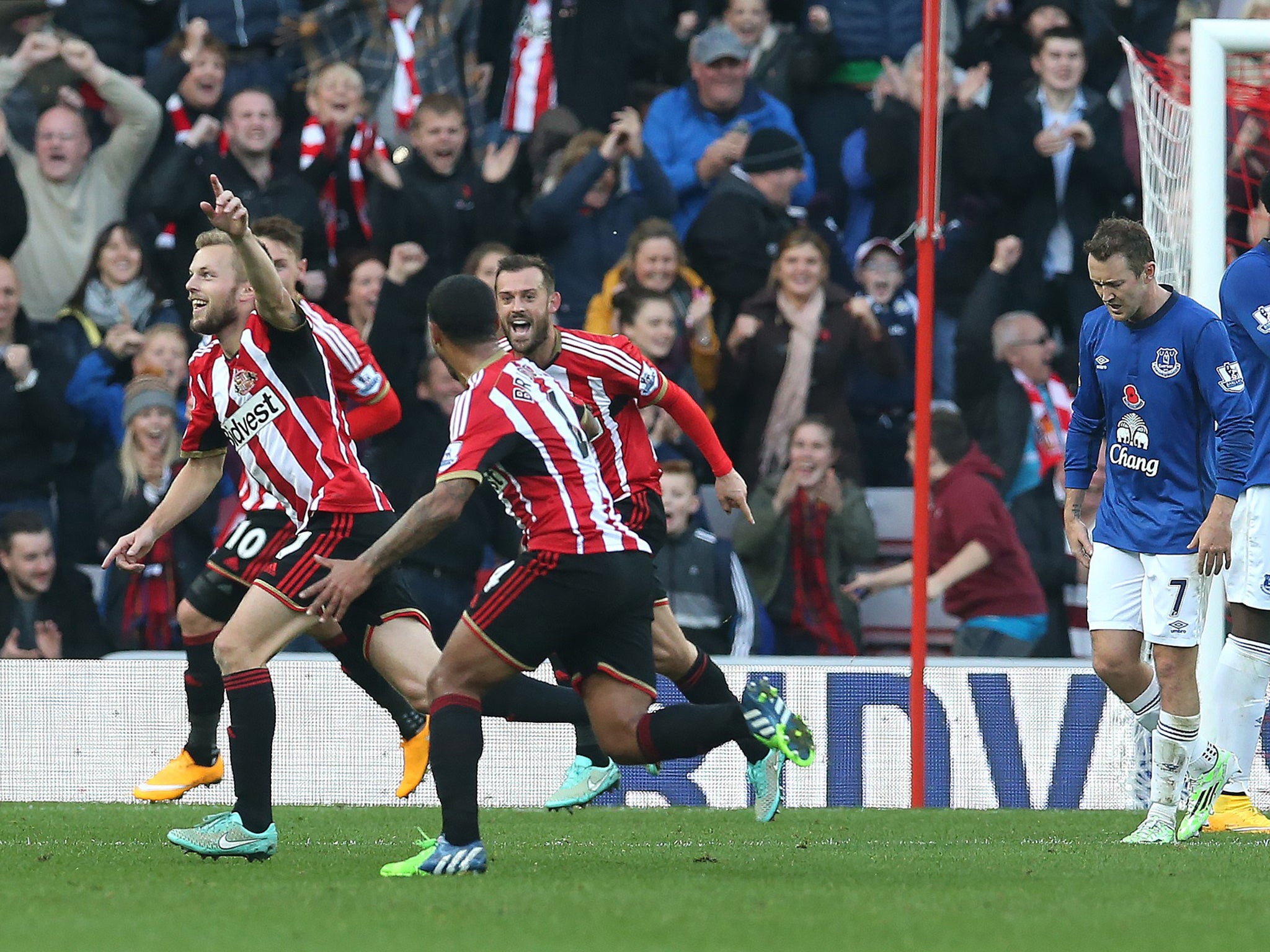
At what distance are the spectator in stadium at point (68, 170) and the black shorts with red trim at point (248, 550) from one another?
17.1 ft

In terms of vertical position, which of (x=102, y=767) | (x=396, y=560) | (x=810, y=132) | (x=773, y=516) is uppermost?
(x=810, y=132)

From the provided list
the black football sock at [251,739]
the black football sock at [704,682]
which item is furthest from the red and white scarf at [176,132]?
the black football sock at [251,739]

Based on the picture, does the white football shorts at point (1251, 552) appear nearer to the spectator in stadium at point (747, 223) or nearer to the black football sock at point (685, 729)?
the black football sock at point (685, 729)

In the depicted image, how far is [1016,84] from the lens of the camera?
11.1m

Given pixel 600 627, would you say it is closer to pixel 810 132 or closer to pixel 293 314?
pixel 293 314

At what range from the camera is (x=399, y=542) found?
4961 mm

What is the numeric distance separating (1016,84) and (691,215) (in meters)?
2.25

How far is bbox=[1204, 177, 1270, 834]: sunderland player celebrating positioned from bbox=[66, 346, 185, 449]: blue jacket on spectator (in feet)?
22.0

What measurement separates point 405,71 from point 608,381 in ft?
18.7

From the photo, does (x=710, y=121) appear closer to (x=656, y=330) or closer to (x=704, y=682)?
(x=656, y=330)

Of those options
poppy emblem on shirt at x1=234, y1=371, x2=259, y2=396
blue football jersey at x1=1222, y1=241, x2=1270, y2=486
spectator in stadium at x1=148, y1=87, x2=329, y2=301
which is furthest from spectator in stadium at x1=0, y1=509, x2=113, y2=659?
blue football jersey at x1=1222, y1=241, x2=1270, y2=486

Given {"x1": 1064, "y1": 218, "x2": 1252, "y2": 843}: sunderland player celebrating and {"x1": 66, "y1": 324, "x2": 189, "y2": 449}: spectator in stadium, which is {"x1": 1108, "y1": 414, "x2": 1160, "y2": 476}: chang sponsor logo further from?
{"x1": 66, "y1": 324, "x2": 189, "y2": 449}: spectator in stadium

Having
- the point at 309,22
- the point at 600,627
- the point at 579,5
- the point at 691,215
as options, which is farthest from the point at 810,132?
the point at 600,627

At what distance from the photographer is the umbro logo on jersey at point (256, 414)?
19.7 feet
